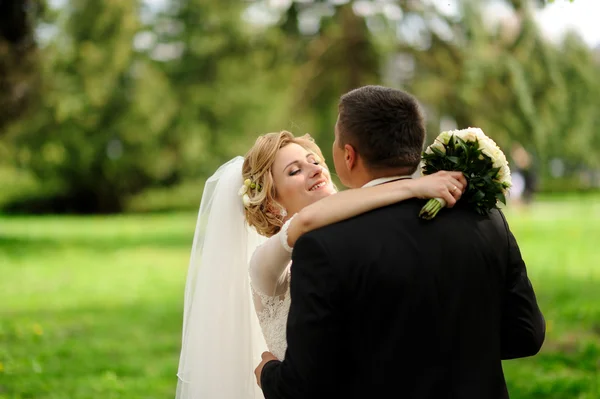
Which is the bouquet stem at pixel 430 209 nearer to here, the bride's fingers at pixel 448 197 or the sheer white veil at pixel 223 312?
the bride's fingers at pixel 448 197

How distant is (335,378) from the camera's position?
2.20 metres

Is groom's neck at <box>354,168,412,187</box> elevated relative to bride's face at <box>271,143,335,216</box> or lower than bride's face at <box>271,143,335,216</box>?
lower

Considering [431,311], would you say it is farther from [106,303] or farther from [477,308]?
[106,303]

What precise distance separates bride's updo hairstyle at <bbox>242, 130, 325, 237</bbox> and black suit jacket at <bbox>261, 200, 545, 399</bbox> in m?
0.87

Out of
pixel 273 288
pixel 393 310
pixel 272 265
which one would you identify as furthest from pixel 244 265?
pixel 393 310

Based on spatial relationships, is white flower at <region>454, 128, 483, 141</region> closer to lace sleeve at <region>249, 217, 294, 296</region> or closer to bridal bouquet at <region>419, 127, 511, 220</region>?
bridal bouquet at <region>419, 127, 511, 220</region>

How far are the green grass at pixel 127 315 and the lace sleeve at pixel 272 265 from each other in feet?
12.6

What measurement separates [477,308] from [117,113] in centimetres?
2716

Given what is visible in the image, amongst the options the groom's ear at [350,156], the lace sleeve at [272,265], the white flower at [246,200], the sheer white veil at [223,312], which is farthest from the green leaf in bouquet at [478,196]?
the sheer white veil at [223,312]

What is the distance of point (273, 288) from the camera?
2848 mm

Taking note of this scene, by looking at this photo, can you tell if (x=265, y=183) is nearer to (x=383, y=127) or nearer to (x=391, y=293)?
(x=383, y=127)

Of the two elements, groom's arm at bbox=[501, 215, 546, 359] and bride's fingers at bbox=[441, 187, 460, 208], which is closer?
bride's fingers at bbox=[441, 187, 460, 208]

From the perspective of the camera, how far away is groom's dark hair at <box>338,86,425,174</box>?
2246 mm

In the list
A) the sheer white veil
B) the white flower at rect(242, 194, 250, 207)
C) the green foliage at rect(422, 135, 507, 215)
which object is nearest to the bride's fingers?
the green foliage at rect(422, 135, 507, 215)
